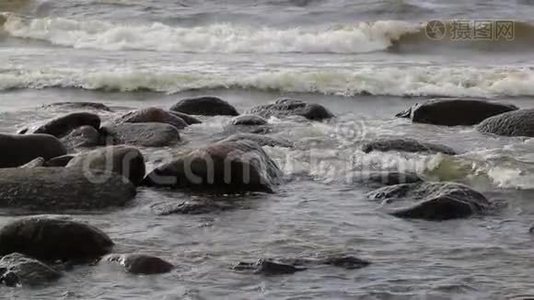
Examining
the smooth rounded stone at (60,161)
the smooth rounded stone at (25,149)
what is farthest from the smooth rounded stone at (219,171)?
the smooth rounded stone at (25,149)

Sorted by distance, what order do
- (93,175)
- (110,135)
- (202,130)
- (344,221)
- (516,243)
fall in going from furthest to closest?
(202,130), (110,135), (93,175), (344,221), (516,243)

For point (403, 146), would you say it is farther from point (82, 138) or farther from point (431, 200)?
point (82, 138)

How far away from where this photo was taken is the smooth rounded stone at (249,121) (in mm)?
9000

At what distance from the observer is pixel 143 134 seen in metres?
8.20

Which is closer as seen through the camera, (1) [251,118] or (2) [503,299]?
(2) [503,299]

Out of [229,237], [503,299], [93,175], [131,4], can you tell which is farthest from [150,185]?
[131,4]

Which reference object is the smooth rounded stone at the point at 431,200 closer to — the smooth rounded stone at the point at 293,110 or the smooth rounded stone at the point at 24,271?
the smooth rounded stone at the point at 24,271

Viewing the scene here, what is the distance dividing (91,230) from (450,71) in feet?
26.1

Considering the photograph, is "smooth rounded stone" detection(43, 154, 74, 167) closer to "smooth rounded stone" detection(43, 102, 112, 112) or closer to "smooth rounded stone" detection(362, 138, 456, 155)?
"smooth rounded stone" detection(362, 138, 456, 155)

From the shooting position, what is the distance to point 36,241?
507 centimetres

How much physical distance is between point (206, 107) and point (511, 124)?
2814 mm

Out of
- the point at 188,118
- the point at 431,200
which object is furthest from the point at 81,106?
the point at 431,200

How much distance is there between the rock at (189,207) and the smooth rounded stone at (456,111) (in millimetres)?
3561

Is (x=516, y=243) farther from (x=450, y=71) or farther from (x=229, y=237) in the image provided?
(x=450, y=71)
